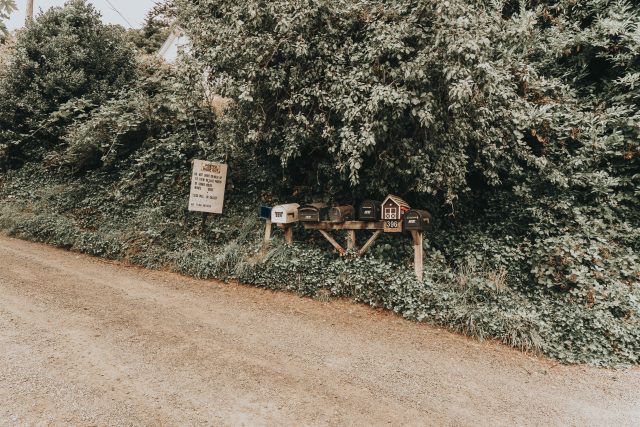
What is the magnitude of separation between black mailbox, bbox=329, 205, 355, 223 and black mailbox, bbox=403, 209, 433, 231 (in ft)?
3.95

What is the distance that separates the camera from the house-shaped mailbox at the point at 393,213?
278 inches

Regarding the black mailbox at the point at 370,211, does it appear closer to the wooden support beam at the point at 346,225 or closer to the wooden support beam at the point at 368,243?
the wooden support beam at the point at 346,225

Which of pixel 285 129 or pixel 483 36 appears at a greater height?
pixel 483 36

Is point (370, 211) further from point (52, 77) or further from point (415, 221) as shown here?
point (52, 77)

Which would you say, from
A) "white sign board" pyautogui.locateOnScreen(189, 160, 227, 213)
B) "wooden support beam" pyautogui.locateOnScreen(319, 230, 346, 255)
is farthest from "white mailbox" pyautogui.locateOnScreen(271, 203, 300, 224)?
"white sign board" pyautogui.locateOnScreen(189, 160, 227, 213)

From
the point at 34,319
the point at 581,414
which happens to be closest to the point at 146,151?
the point at 34,319

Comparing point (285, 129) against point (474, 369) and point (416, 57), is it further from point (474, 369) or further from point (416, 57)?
point (474, 369)

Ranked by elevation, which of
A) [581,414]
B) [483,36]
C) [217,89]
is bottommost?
[581,414]

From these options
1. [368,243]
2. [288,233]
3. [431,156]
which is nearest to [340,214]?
[368,243]

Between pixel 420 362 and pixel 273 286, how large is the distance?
10.5 ft

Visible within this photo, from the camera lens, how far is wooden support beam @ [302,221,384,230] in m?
7.34

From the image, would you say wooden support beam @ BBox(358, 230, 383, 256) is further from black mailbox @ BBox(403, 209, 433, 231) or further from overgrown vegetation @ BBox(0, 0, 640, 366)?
black mailbox @ BBox(403, 209, 433, 231)

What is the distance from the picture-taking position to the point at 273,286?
7.47m

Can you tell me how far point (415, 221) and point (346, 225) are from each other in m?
1.34
